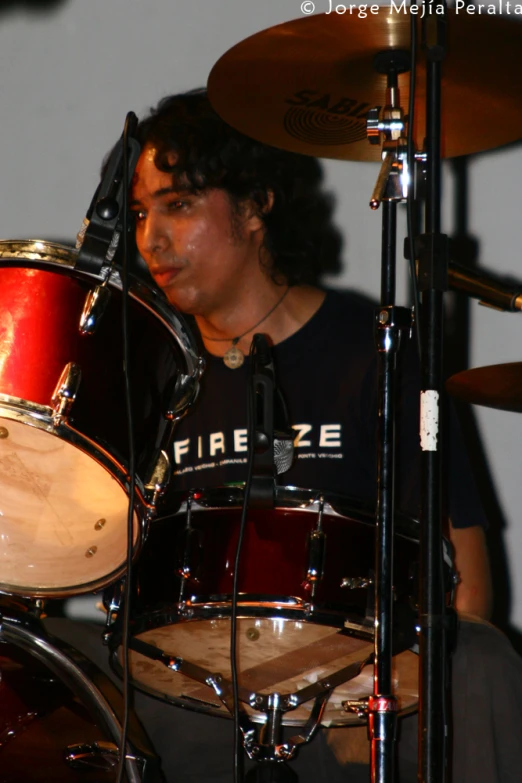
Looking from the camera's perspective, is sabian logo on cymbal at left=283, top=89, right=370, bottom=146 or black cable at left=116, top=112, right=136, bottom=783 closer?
black cable at left=116, top=112, right=136, bottom=783

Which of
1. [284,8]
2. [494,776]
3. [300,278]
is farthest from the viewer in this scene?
[284,8]

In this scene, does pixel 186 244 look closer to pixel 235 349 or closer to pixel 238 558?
pixel 235 349

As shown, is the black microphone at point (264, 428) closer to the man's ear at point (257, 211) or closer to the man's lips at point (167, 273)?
the man's lips at point (167, 273)

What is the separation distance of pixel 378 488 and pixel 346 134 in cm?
66

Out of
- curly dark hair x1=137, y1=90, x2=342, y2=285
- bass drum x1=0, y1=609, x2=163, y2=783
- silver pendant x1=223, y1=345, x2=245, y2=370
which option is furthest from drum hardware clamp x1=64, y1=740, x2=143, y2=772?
curly dark hair x1=137, y1=90, x2=342, y2=285

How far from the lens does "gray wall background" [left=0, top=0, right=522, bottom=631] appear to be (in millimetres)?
2324

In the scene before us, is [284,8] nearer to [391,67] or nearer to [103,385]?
[391,67]

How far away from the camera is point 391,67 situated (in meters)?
1.38

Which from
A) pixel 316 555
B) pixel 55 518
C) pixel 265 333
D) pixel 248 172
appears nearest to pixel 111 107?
pixel 248 172

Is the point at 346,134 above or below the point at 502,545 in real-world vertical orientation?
above

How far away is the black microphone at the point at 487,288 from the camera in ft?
3.64

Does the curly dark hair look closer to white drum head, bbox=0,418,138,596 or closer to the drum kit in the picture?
the drum kit

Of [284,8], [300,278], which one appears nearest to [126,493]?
[300,278]

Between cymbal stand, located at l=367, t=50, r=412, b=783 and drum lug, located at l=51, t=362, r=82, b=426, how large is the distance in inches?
17.0
